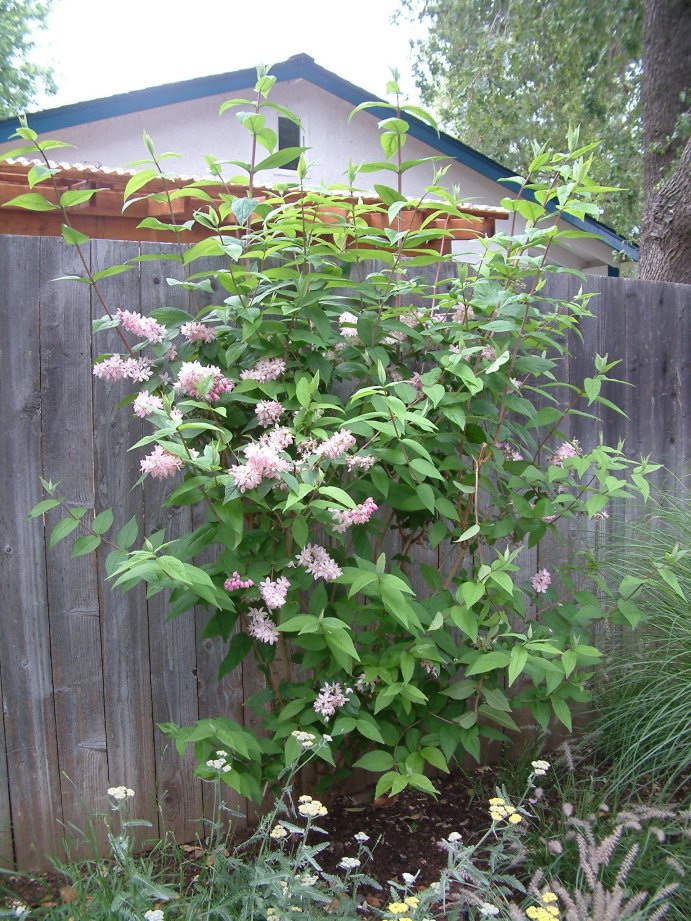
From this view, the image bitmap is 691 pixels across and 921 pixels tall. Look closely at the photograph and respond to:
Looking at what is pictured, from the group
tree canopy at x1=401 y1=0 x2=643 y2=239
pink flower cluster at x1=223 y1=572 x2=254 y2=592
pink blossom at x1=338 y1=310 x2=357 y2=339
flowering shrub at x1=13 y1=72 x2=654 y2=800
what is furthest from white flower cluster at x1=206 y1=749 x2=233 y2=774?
tree canopy at x1=401 y1=0 x2=643 y2=239

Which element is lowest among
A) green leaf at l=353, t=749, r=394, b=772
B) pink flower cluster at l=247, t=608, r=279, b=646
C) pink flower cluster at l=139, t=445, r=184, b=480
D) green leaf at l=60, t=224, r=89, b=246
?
green leaf at l=353, t=749, r=394, b=772

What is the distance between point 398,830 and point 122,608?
1.10 meters

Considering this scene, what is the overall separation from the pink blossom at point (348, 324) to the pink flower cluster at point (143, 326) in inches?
19.6

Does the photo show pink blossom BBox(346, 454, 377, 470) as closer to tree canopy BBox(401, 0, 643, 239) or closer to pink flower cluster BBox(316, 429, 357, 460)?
pink flower cluster BBox(316, 429, 357, 460)

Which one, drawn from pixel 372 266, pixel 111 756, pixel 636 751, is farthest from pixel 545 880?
pixel 372 266

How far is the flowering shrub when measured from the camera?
1.94m

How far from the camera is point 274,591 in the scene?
1.96 metres

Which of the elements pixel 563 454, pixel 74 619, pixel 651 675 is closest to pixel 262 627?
pixel 74 619

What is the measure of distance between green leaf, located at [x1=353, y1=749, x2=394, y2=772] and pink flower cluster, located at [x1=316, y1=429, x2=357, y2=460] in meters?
0.85

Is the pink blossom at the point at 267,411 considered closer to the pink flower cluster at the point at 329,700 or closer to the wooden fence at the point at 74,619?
the wooden fence at the point at 74,619

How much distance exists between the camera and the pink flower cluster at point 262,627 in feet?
6.79

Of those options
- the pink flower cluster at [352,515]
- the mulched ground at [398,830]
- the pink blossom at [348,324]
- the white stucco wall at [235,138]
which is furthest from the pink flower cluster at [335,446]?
the white stucco wall at [235,138]

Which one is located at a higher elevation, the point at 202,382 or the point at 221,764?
the point at 202,382

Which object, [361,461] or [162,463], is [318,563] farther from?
[162,463]
